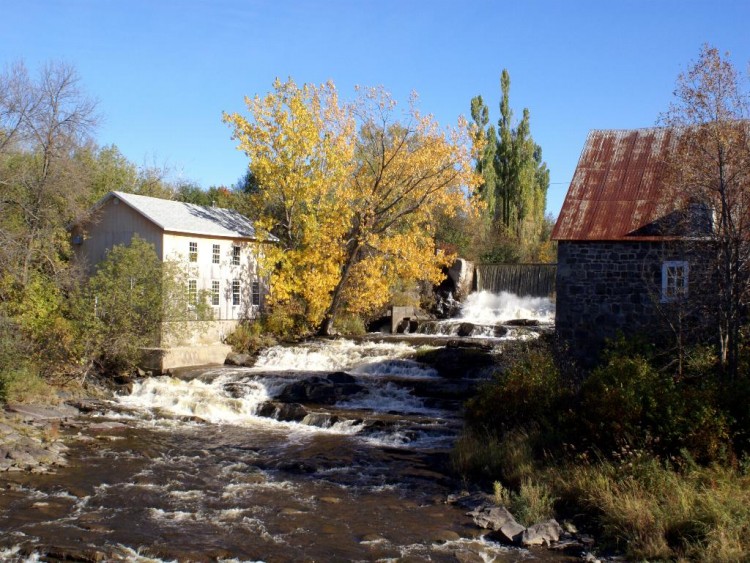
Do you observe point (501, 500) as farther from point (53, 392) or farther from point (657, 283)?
point (53, 392)

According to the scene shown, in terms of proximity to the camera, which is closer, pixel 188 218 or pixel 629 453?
pixel 629 453

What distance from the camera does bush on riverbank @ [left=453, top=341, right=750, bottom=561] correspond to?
376 inches

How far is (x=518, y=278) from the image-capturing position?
113ft

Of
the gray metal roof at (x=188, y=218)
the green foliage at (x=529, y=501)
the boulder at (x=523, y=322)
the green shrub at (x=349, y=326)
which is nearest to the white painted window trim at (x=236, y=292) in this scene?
the gray metal roof at (x=188, y=218)

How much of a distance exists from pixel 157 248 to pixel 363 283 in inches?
335

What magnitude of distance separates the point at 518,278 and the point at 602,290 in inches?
653

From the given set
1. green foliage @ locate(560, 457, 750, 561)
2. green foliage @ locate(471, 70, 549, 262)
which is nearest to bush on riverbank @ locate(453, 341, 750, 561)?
green foliage @ locate(560, 457, 750, 561)

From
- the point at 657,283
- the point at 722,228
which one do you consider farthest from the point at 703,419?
the point at 657,283

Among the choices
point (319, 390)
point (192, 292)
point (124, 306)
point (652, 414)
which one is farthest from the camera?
point (192, 292)

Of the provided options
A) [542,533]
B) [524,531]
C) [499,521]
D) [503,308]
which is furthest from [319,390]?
[503,308]

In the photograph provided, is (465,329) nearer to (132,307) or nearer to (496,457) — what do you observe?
(132,307)

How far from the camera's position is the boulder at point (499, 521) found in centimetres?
1038

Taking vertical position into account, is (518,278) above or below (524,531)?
above

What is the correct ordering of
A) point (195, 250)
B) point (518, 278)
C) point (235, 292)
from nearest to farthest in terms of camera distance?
1. point (195, 250)
2. point (235, 292)
3. point (518, 278)
